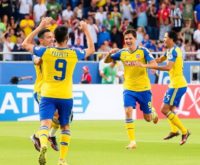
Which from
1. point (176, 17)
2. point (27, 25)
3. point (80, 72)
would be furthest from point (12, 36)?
point (176, 17)

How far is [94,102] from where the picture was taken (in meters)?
26.9

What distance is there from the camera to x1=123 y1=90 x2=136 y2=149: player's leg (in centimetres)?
1766

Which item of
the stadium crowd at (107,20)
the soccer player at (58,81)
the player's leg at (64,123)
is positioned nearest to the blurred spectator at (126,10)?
the stadium crowd at (107,20)

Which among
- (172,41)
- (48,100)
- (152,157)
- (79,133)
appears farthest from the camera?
(79,133)

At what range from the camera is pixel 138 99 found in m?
18.3

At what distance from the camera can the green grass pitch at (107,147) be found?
15.3 m

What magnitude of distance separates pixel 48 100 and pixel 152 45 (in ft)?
61.1

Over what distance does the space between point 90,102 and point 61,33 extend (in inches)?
511

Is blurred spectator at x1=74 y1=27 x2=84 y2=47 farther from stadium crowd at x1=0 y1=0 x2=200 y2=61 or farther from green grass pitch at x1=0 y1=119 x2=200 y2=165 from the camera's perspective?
green grass pitch at x1=0 y1=119 x2=200 y2=165

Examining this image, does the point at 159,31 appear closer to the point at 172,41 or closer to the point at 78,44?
the point at 78,44

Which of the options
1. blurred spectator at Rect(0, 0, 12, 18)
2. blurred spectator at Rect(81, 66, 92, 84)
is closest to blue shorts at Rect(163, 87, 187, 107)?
blurred spectator at Rect(81, 66, 92, 84)

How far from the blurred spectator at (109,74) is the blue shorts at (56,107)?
1579cm

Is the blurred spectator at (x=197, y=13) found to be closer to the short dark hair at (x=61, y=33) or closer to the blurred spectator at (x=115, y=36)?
the blurred spectator at (x=115, y=36)

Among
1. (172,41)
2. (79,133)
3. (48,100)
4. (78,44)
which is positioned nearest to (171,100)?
(172,41)
